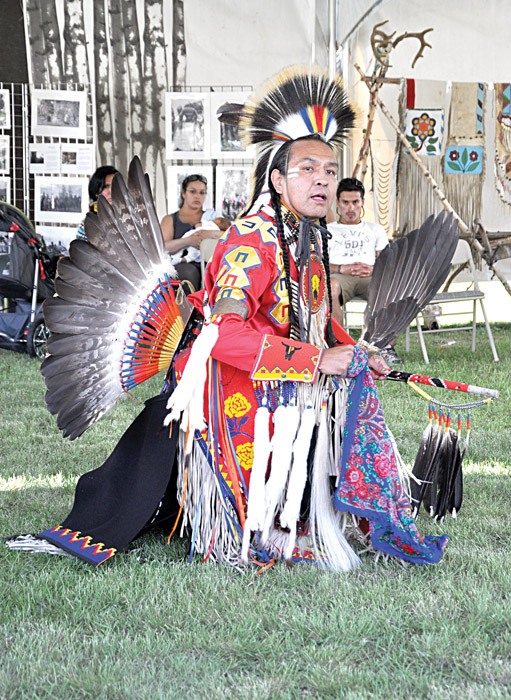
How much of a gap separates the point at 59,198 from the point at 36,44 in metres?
1.10

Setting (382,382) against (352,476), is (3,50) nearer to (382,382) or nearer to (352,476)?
(382,382)

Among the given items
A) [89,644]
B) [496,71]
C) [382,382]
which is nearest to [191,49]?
[496,71]

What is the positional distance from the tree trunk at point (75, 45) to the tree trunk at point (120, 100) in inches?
8.2

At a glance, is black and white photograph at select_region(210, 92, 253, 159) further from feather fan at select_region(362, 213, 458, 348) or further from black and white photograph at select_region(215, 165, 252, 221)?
feather fan at select_region(362, 213, 458, 348)

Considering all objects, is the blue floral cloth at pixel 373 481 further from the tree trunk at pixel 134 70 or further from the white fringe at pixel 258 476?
the tree trunk at pixel 134 70

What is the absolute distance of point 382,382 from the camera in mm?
4520

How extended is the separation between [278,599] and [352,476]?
344 mm

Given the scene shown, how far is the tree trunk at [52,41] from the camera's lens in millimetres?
6617

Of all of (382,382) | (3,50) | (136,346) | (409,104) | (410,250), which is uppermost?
(3,50)

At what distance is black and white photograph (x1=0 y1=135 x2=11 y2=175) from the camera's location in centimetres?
659

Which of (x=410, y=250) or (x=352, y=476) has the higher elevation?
(x=410, y=250)

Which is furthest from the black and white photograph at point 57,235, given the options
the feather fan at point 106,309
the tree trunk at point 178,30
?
the feather fan at point 106,309

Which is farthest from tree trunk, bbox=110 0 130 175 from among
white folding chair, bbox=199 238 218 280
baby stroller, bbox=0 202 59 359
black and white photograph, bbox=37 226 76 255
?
white folding chair, bbox=199 238 218 280

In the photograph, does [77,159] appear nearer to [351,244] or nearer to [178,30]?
[178,30]
